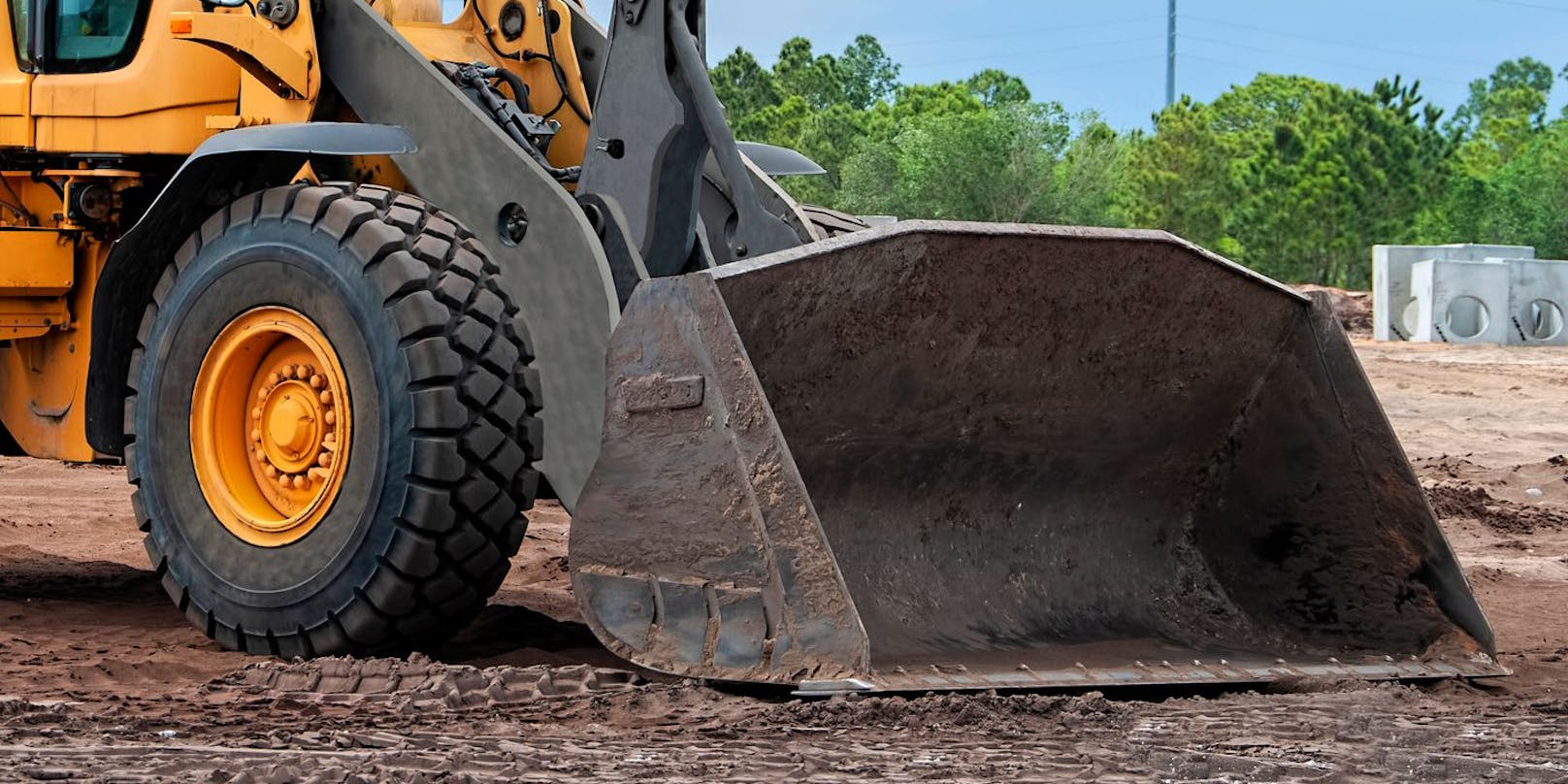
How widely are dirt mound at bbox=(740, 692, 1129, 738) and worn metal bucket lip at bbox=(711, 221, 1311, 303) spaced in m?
0.97

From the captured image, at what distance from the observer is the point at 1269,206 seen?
43281 millimetres

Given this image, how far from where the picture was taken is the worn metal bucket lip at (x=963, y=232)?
462 cm

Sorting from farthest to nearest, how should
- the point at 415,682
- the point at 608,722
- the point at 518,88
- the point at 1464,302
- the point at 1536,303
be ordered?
the point at 1464,302
the point at 1536,303
the point at 518,88
the point at 415,682
the point at 608,722

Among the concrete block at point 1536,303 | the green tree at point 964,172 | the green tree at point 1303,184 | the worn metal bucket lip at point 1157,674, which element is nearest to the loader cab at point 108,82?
the worn metal bucket lip at point 1157,674

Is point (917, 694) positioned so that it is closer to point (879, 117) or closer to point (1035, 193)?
point (1035, 193)

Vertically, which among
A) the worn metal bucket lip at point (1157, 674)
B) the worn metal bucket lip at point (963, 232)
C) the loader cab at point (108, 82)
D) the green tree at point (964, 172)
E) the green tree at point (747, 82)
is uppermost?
the green tree at point (747, 82)

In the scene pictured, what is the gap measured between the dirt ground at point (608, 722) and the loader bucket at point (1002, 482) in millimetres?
155

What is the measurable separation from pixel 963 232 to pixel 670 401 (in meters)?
0.87

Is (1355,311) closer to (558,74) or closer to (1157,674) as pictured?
(558,74)

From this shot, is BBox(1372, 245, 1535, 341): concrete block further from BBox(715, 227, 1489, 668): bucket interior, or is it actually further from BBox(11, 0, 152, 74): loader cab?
BBox(11, 0, 152, 74): loader cab

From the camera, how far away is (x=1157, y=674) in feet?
15.7

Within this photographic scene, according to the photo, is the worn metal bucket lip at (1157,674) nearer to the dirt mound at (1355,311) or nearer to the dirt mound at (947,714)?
the dirt mound at (947,714)

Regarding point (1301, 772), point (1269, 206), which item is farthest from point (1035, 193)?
point (1301, 772)

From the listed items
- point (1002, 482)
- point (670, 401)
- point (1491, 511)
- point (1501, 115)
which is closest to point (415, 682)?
point (670, 401)
